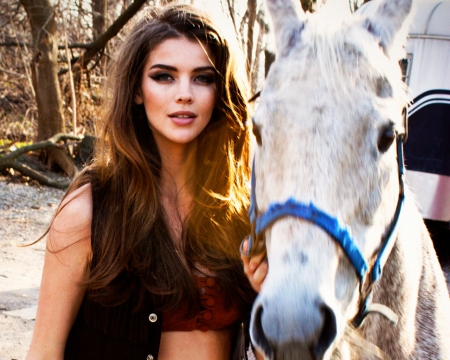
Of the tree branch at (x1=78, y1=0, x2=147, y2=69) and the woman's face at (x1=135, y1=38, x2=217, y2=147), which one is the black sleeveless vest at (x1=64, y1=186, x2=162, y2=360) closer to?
the woman's face at (x1=135, y1=38, x2=217, y2=147)

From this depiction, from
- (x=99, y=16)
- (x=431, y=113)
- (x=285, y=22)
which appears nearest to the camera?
(x=285, y=22)

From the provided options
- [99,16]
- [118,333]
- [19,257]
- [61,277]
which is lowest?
[19,257]

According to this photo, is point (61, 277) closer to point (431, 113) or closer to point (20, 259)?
point (20, 259)

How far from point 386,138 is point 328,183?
0.24 m

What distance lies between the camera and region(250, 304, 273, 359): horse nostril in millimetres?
1151

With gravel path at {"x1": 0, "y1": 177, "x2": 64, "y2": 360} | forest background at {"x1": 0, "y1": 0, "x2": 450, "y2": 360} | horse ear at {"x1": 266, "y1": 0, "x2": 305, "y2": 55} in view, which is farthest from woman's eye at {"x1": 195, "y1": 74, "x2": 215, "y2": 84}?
forest background at {"x1": 0, "y1": 0, "x2": 450, "y2": 360}

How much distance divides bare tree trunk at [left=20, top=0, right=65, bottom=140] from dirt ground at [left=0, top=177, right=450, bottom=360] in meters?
1.44

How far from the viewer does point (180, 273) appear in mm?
1797

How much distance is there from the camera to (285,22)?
149 cm

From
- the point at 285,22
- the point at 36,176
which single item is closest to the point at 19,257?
the point at 36,176

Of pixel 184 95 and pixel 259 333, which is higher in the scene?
pixel 184 95

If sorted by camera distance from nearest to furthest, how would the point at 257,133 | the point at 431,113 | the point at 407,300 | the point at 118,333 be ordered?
1. the point at 257,133
2. the point at 407,300
3. the point at 118,333
4. the point at 431,113

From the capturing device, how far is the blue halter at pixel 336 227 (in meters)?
1.15

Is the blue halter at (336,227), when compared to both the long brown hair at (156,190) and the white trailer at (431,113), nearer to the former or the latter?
the long brown hair at (156,190)
